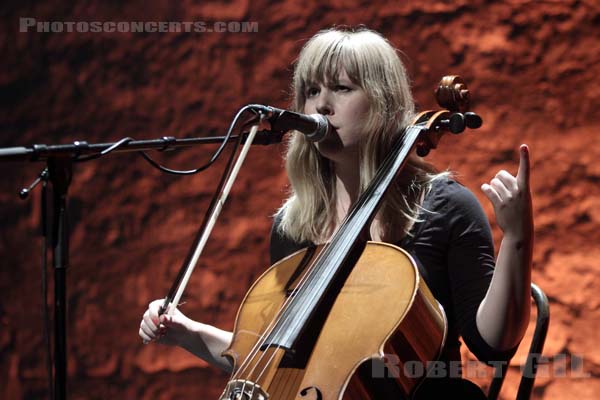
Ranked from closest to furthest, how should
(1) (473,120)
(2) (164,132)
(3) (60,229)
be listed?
(3) (60,229)
(1) (473,120)
(2) (164,132)

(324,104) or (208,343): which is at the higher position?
(324,104)

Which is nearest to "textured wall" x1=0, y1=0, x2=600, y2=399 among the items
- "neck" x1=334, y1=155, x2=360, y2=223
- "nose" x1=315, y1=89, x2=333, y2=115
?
"neck" x1=334, y1=155, x2=360, y2=223

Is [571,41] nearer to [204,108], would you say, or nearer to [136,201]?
[204,108]

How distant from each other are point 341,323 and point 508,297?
26cm

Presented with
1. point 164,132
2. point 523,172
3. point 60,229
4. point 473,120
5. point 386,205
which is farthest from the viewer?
point 164,132

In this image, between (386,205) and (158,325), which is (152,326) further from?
(386,205)

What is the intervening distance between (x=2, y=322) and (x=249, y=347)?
1.22 metres

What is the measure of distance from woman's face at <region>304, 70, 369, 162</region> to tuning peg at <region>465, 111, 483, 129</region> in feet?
0.57

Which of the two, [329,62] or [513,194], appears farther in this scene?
[329,62]

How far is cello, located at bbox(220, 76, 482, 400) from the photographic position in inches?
43.0

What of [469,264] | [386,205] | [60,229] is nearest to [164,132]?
[386,205]

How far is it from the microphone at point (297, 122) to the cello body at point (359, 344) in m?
0.19

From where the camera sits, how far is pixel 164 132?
7.16ft

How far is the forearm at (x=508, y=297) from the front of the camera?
119 cm
